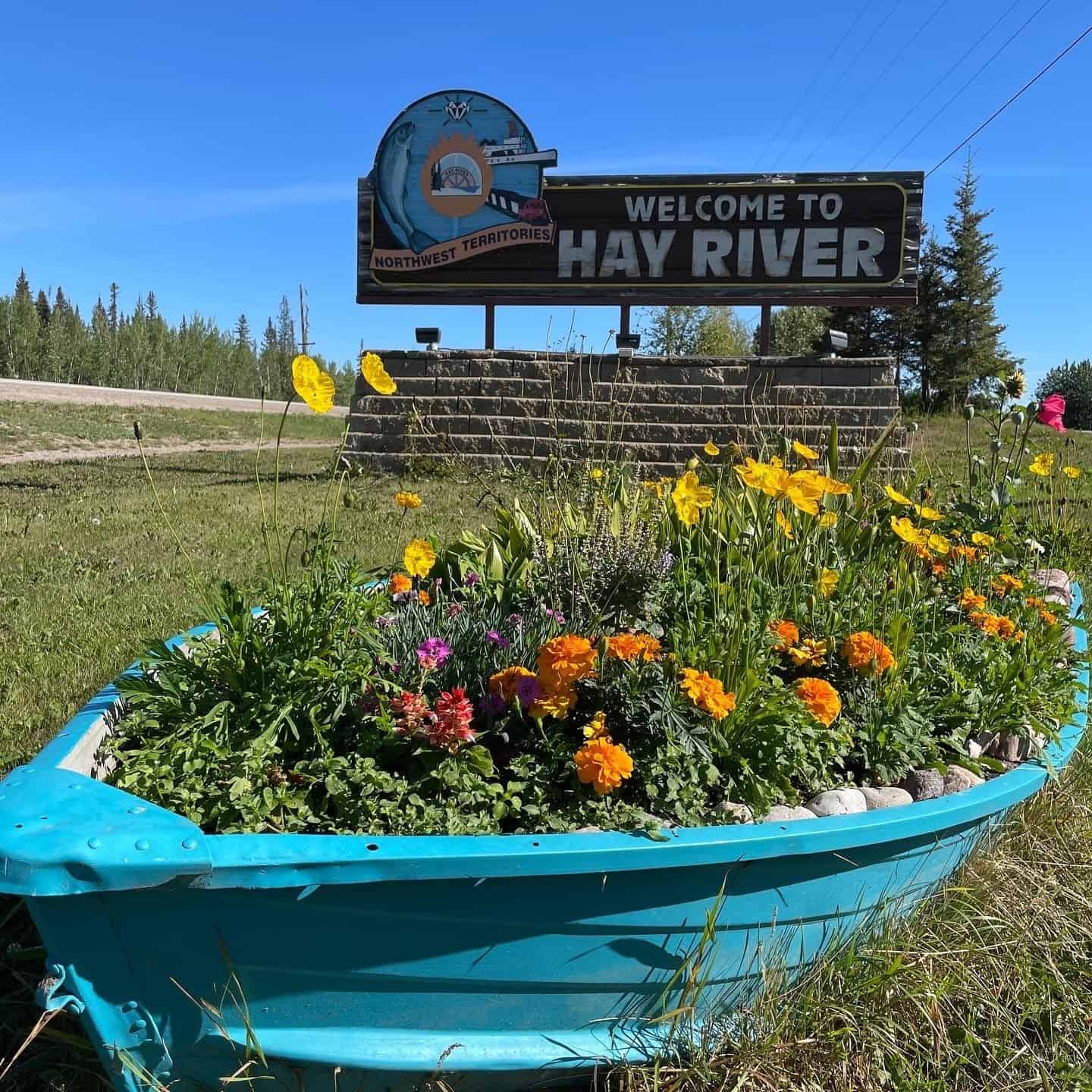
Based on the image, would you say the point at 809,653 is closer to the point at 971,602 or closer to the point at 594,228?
the point at 971,602

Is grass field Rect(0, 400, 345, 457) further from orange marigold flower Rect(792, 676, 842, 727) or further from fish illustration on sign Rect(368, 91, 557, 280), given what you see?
orange marigold flower Rect(792, 676, 842, 727)

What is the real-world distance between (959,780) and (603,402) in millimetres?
7599

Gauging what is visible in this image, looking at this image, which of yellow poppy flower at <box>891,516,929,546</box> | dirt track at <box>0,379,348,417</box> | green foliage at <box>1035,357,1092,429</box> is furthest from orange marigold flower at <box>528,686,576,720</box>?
green foliage at <box>1035,357,1092,429</box>

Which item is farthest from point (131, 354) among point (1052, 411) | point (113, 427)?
point (1052, 411)

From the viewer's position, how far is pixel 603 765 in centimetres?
163

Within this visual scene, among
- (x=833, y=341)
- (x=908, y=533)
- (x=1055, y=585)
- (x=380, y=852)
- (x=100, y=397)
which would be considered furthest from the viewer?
(x=100, y=397)

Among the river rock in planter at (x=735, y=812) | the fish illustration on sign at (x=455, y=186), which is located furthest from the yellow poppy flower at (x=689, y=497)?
the fish illustration on sign at (x=455, y=186)

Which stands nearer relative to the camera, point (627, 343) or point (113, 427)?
point (627, 343)

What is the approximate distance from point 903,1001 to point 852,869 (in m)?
0.39

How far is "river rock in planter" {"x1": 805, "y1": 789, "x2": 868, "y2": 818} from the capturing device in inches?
71.8

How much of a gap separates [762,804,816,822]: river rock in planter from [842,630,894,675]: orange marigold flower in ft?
1.42

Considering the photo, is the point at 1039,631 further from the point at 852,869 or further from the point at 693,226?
the point at 693,226

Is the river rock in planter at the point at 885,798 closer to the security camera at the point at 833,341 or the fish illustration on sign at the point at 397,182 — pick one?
the security camera at the point at 833,341

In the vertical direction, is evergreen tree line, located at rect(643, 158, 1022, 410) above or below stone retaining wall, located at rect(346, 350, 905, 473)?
above
